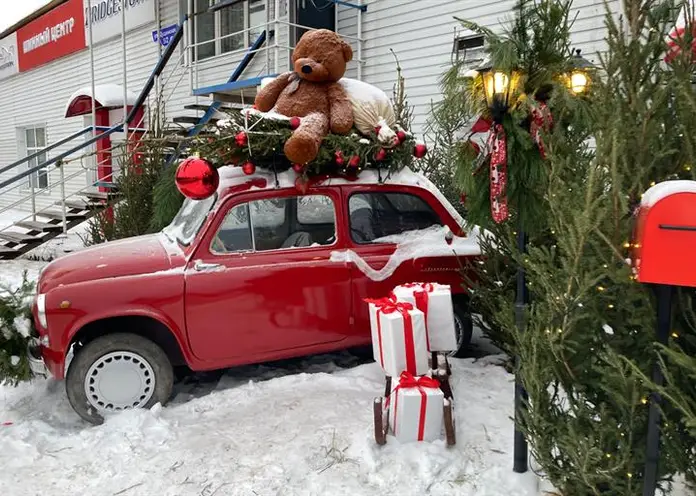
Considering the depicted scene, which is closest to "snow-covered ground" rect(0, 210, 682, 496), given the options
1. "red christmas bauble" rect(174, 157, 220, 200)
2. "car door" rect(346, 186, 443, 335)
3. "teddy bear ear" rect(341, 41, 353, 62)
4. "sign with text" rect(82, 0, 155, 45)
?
"car door" rect(346, 186, 443, 335)

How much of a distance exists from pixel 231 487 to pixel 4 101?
25243mm

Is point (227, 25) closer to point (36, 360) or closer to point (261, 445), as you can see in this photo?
point (36, 360)

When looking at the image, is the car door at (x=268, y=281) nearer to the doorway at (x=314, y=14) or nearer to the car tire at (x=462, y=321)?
the car tire at (x=462, y=321)

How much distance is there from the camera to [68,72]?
1814 centimetres

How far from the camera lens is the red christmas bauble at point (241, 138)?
4.03m

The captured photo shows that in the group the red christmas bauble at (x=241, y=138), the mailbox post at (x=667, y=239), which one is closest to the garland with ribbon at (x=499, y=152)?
the mailbox post at (x=667, y=239)

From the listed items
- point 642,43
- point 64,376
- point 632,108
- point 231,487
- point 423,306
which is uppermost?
point 642,43

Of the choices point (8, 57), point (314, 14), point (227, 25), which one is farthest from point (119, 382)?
point (8, 57)

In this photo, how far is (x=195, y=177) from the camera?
3959 mm

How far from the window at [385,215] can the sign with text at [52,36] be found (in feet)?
51.8

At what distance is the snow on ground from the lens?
9.89 ft

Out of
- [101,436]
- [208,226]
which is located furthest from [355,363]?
[101,436]

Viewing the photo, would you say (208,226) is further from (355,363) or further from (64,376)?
(355,363)

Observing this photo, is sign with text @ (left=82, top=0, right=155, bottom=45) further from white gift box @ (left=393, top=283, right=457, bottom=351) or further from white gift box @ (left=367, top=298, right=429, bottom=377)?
white gift box @ (left=367, top=298, right=429, bottom=377)
